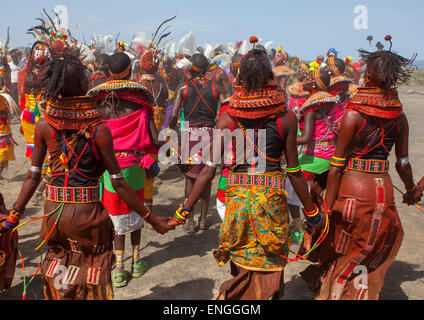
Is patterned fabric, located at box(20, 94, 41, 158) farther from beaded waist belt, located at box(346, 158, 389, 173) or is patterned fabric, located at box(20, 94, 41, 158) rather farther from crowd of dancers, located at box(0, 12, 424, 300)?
beaded waist belt, located at box(346, 158, 389, 173)

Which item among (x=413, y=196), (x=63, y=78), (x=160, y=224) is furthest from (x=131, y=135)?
(x=413, y=196)

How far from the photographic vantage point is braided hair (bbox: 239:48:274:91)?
2998mm

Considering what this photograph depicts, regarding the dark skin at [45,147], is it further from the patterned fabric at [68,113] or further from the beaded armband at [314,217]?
the beaded armband at [314,217]

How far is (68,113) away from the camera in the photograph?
282cm

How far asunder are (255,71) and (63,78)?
1394 mm

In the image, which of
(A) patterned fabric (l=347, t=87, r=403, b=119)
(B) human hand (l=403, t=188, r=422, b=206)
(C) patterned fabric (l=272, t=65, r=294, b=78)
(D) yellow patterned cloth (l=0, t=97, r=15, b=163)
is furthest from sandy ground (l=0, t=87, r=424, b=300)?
(C) patterned fabric (l=272, t=65, r=294, b=78)

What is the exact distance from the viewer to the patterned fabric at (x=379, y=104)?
336cm

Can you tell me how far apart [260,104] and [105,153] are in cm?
121

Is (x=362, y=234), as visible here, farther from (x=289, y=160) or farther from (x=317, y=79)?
(x=317, y=79)

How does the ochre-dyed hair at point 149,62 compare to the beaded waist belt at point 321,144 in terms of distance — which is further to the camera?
the ochre-dyed hair at point 149,62

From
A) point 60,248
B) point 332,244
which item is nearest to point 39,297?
point 60,248

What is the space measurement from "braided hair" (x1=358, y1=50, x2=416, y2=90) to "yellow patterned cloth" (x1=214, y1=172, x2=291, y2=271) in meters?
1.24

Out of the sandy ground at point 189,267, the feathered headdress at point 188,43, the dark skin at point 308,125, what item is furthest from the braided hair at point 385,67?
the feathered headdress at point 188,43

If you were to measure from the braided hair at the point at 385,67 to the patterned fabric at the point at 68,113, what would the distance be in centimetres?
240
